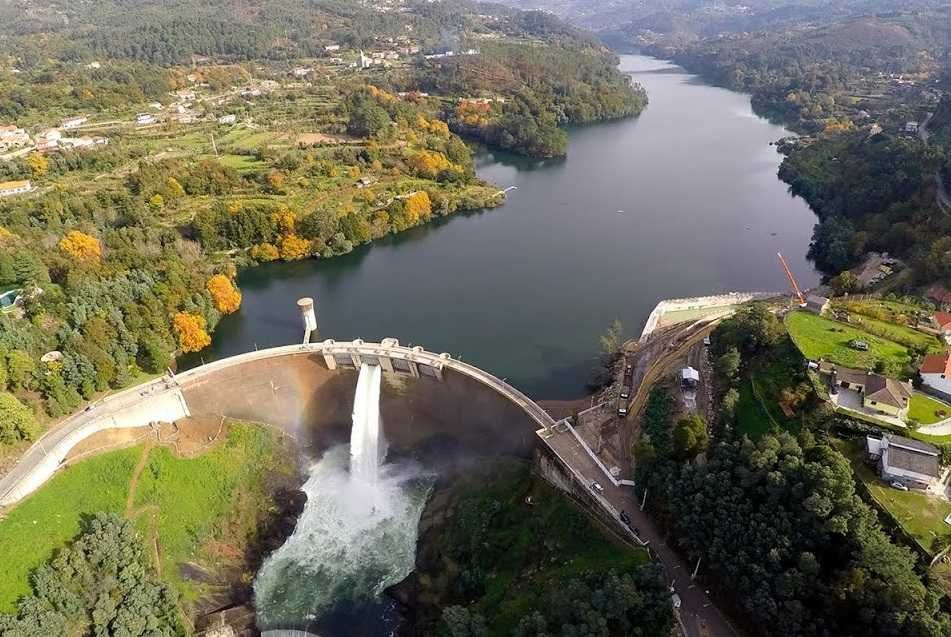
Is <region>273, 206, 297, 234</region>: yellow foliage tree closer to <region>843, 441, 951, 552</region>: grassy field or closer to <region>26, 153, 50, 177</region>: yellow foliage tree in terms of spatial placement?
<region>26, 153, 50, 177</region>: yellow foliage tree

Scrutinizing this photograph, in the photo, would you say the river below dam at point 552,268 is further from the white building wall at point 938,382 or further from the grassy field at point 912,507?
the white building wall at point 938,382

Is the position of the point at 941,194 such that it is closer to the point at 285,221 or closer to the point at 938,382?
the point at 938,382

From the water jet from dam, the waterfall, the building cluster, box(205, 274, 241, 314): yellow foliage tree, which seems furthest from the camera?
the building cluster

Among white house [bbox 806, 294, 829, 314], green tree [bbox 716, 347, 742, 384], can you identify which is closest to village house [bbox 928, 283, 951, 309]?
white house [bbox 806, 294, 829, 314]

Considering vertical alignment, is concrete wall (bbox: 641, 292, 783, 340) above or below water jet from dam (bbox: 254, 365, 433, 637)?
above

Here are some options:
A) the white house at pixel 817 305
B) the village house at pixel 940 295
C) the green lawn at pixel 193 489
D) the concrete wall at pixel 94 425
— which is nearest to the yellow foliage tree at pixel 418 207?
the green lawn at pixel 193 489

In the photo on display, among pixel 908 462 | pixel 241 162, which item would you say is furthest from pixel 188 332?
pixel 908 462

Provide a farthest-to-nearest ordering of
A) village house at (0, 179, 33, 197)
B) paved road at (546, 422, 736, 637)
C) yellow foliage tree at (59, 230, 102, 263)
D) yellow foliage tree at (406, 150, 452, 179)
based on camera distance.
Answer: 1. yellow foliage tree at (406, 150, 452, 179)
2. village house at (0, 179, 33, 197)
3. yellow foliage tree at (59, 230, 102, 263)
4. paved road at (546, 422, 736, 637)

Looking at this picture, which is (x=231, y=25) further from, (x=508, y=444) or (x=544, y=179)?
(x=508, y=444)
